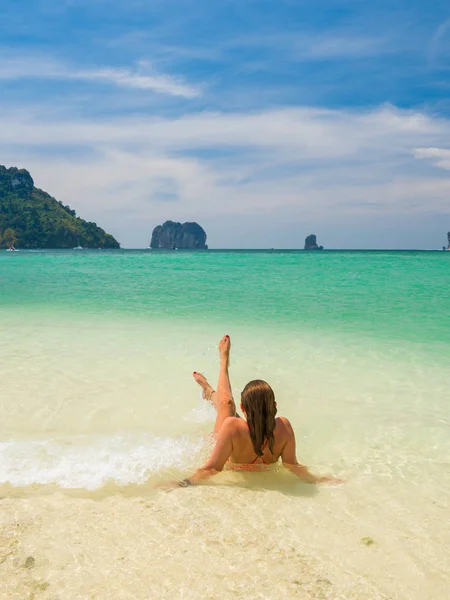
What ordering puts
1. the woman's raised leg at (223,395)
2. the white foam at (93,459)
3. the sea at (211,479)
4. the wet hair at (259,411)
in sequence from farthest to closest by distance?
the woman's raised leg at (223,395), the white foam at (93,459), the wet hair at (259,411), the sea at (211,479)

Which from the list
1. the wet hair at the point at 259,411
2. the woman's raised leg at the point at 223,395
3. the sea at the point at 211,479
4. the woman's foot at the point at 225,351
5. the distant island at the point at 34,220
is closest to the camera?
the sea at the point at 211,479

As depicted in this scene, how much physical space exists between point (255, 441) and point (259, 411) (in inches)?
12.1

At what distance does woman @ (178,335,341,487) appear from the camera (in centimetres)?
393

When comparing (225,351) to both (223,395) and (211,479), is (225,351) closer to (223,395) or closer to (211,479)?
(223,395)

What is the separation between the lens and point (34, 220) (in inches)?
5856

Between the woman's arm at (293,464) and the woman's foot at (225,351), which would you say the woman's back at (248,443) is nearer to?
the woman's arm at (293,464)

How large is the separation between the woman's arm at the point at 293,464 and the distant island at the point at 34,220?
150757 mm

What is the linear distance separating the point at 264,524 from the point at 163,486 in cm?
95

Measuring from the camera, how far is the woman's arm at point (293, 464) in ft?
13.5

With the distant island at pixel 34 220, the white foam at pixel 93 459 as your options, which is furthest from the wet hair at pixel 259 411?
the distant island at pixel 34 220

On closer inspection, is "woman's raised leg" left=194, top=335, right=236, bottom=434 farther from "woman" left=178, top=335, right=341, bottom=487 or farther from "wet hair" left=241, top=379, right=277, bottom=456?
"wet hair" left=241, top=379, right=277, bottom=456

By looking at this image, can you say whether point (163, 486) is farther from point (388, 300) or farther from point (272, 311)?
point (388, 300)

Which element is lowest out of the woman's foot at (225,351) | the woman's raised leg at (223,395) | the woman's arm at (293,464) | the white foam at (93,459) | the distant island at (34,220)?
the white foam at (93,459)

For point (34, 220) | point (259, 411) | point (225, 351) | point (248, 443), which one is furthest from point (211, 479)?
point (34, 220)
